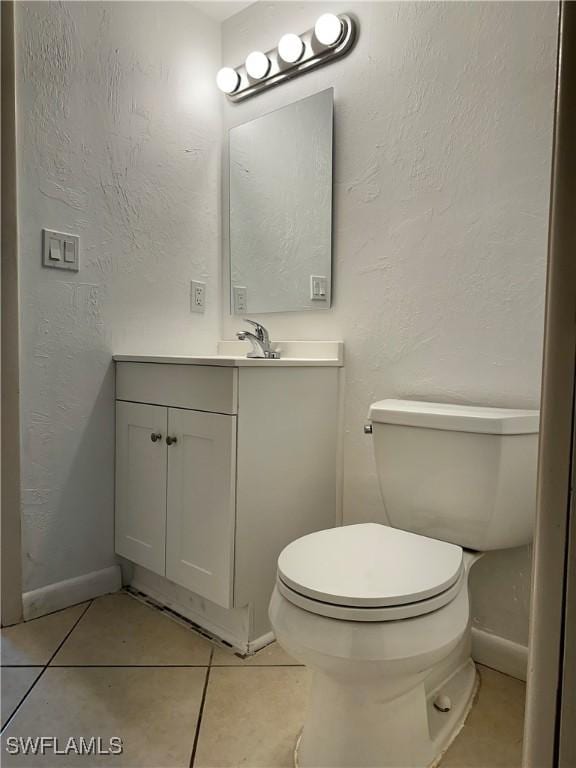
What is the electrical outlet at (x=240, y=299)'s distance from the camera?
198cm

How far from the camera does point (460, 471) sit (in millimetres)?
1182

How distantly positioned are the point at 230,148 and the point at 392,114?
2.44 ft

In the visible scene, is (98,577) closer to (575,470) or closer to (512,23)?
(575,470)

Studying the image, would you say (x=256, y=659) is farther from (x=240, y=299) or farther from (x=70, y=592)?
(x=240, y=299)

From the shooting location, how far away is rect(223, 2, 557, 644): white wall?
50.5 inches

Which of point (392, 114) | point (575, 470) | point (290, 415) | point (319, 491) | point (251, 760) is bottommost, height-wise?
point (251, 760)

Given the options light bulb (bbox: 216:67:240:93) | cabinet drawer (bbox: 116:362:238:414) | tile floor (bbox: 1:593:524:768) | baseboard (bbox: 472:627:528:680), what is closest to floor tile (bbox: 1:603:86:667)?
tile floor (bbox: 1:593:524:768)

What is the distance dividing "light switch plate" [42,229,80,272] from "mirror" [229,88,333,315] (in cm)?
62

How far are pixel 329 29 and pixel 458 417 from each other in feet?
4.34

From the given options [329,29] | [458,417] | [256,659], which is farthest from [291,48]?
[256,659]

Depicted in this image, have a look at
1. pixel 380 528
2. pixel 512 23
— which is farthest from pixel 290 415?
pixel 512 23

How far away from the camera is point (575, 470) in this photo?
34 centimetres

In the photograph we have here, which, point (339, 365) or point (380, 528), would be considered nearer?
point (380, 528)

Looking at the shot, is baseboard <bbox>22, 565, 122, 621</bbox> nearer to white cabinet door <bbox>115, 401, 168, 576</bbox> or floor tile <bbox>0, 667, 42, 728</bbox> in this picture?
white cabinet door <bbox>115, 401, 168, 576</bbox>
